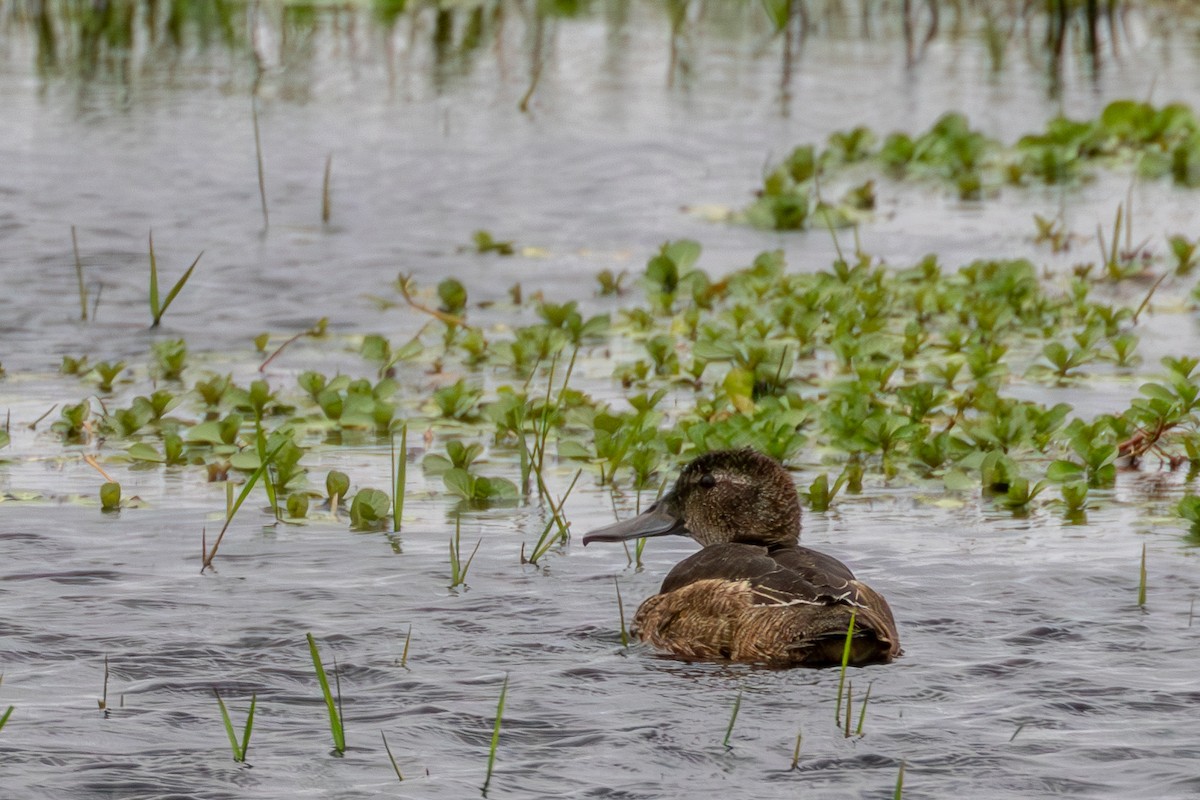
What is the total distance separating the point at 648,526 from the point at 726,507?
0.27 meters

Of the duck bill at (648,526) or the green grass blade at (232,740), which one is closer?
the green grass blade at (232,740)

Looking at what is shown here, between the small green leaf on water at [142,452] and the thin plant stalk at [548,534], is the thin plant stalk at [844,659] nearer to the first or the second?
the thin plant stalk at [548,534]

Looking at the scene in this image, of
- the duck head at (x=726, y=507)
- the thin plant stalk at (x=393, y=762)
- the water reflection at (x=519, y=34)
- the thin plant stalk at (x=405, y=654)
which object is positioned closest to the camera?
the thin plant stalk at (x=393, y=762)

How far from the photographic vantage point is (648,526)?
5973mm

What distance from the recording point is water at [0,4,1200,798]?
4367 mm

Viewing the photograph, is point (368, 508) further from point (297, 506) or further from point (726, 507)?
point (726, 507)

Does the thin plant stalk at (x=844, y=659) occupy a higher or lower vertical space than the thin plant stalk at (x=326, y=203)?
lower

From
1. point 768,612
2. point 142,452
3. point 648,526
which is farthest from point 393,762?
point 142,452

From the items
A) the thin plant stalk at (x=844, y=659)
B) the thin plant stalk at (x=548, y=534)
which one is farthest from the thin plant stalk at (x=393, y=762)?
the thin plant stalk at (x=548, y=534)

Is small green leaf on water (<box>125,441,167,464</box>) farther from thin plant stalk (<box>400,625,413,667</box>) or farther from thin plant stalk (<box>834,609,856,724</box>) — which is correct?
thin plant stalk (<box>834,609,856,724</box>)

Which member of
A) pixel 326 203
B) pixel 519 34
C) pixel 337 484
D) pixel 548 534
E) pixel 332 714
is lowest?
pixel 548 534

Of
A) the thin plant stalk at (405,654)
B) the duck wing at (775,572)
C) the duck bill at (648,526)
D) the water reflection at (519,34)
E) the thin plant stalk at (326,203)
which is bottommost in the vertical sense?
the thin plant stalk at (405,654)

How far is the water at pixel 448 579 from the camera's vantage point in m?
4.37

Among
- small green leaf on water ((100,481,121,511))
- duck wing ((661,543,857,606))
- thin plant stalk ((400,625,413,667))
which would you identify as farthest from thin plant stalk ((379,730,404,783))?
small green leaf on water ((100,481,121,511))
